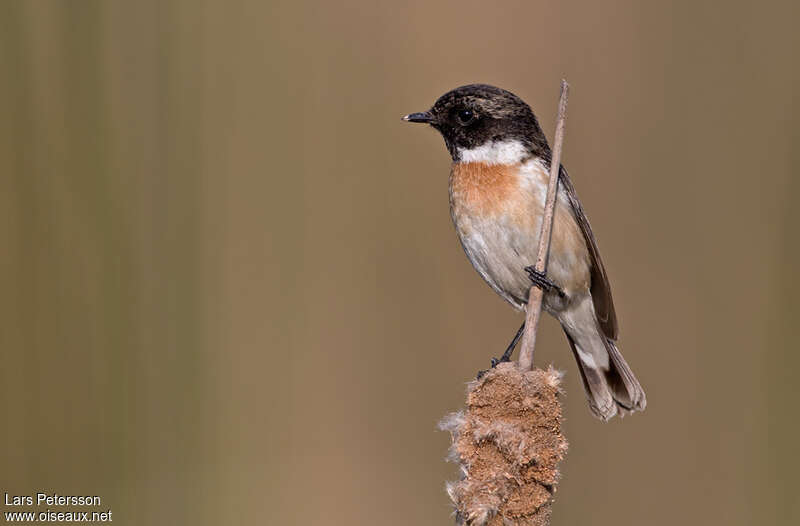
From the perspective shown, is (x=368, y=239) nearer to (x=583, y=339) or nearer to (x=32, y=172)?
(x=583, y=339)

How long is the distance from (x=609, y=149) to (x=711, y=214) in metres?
0.60

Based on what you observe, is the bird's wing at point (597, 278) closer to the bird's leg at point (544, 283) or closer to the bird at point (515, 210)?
Result: the bird at point (515, 210)

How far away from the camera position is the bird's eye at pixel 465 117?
3.20m

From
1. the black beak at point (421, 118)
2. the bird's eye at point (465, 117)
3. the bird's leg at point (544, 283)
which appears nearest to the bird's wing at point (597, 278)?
the bird's leg at point (544, 283)

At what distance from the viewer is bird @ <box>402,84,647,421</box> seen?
3.11 meters

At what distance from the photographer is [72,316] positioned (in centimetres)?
344

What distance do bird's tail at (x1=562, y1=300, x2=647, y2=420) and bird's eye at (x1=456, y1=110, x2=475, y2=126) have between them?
3.30ft

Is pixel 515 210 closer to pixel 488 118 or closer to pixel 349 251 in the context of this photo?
pixel 488 118

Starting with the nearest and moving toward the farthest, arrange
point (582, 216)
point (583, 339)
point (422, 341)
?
1. point (582, 216)
2. point (583, 339)
3. point (422, 341)

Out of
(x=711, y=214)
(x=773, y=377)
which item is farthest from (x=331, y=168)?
(x=773, y=377)

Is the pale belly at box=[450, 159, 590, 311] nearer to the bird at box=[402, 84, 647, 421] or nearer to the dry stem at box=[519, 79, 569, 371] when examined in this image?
the bird at box=[402, 84, 647, 421]

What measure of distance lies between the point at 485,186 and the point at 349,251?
3.36 ft

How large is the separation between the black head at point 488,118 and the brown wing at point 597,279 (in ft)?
0.64

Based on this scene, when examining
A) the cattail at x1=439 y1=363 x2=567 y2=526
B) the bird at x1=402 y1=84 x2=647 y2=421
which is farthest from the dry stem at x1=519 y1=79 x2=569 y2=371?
the bird at x1=402 y1=84 x2=647 y2=421
